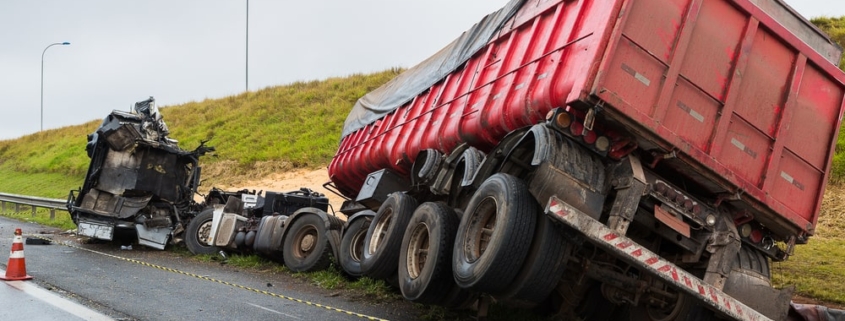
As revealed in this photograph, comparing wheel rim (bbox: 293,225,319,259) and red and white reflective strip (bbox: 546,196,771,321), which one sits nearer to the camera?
red and white reflective strip (bbox: 546,196,771,321)

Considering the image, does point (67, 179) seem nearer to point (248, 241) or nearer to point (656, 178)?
point (248, 241)

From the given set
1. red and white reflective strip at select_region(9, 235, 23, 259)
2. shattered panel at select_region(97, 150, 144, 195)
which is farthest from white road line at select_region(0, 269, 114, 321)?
shattered panel at select_region(97, 150, 144, 195)

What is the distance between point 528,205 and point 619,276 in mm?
949

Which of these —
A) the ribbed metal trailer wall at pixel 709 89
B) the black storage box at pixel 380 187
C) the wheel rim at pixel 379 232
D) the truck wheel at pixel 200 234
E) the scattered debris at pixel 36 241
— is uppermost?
the ribbed metal trailer wall at pixel 709 89

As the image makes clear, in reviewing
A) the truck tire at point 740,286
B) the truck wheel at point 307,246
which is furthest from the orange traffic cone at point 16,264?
the truck tire at point 740,286

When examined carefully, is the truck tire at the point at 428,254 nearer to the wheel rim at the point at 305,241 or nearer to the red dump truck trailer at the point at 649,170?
the red dump truck trailer at the point at 649,170

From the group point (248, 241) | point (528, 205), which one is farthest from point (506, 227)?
point (248, 241)

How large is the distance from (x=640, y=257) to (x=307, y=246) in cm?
572

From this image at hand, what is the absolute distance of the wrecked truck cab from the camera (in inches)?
485

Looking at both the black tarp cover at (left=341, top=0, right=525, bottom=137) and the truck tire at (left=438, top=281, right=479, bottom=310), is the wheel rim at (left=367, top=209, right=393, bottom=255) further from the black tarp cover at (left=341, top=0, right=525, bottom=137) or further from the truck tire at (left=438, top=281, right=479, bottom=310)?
the black tarp cover at (left=341, top=0, right=525, bottom=137)

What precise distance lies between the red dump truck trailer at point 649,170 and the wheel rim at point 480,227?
10mm

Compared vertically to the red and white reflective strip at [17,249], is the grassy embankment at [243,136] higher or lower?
higher

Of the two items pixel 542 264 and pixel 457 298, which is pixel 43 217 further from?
pixel 542 264

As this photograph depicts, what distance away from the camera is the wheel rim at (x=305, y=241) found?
973 centimetres
